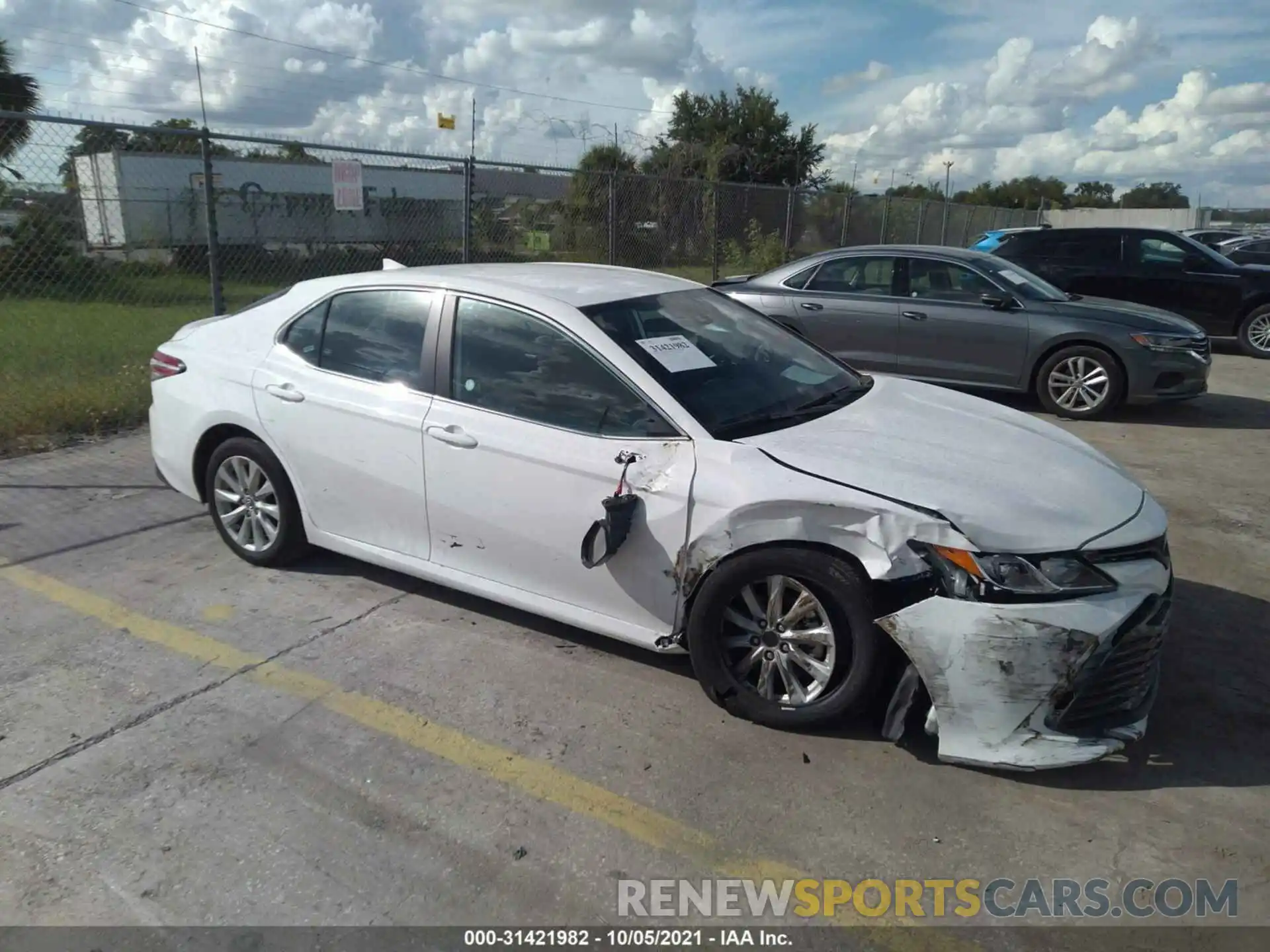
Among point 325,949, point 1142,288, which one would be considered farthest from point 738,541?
point 1142,288

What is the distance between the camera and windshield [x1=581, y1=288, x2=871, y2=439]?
3.64 metres

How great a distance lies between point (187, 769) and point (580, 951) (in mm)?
1543

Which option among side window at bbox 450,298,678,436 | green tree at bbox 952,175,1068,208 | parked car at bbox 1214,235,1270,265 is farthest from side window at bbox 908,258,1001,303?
green tree at bbox 952,175,1068,208

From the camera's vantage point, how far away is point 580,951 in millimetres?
2451

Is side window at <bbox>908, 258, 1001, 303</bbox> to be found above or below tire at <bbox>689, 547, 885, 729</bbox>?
above

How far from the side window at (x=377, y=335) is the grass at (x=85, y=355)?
13.4 ft

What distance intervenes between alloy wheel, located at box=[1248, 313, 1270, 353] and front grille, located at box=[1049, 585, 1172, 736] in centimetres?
1172

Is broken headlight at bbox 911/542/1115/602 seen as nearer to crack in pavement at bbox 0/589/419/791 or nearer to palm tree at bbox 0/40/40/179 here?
crack in pavement at bbox 0/589/419/791

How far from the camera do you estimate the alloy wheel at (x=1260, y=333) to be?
12586 millimetres

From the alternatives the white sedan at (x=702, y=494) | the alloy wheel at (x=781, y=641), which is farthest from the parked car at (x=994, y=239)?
the alloy wheel at (x=781, y=641)

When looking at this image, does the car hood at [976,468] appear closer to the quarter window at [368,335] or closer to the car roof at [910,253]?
the quarter window at [368,335]

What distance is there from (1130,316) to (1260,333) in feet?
18.8

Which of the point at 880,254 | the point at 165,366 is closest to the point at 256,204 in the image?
the point at 880,254

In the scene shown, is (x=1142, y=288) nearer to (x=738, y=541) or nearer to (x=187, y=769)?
(x=738, y=541)
